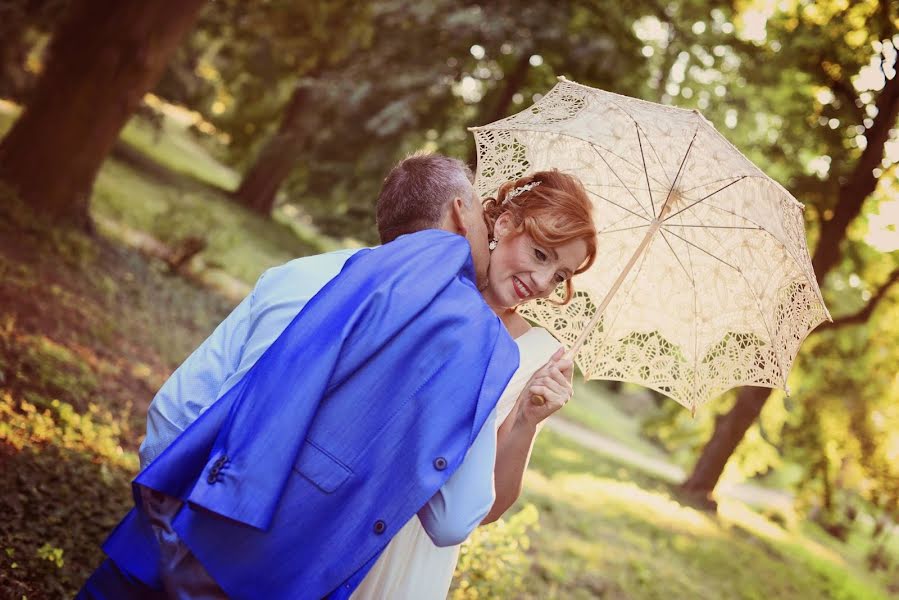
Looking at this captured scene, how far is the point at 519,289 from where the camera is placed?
2.92 m

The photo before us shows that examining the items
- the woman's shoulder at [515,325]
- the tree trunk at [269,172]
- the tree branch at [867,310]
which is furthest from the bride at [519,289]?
the tree trunk at [269,172]

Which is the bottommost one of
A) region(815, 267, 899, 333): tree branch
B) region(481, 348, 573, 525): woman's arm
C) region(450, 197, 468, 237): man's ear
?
region(815, 267, 899, 333): tree branch

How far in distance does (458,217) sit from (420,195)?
13 centimetres

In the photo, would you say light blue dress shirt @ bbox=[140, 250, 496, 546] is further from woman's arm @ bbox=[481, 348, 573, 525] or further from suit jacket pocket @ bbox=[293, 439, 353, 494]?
woman's arm @ bbox=[481, 348, 573, 525]

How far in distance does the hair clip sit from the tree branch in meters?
13.6

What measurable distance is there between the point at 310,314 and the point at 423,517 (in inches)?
21.5

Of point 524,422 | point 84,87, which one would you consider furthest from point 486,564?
point 84,87

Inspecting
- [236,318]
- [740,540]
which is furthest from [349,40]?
[236,318]

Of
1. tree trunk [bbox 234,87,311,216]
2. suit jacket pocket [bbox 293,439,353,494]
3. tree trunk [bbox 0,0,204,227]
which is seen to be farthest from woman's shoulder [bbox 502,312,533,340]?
tree trunk [bbox 234,87,311,216]

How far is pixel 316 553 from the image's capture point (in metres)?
1.98

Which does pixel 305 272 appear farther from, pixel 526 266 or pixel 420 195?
pixel 526 266

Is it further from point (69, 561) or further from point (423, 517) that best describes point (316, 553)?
point (69, 561)

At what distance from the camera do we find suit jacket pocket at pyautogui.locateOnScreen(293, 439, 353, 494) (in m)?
1.96

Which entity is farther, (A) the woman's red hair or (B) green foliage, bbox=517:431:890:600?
(B) green foliage, bbox=517:431:890:600
